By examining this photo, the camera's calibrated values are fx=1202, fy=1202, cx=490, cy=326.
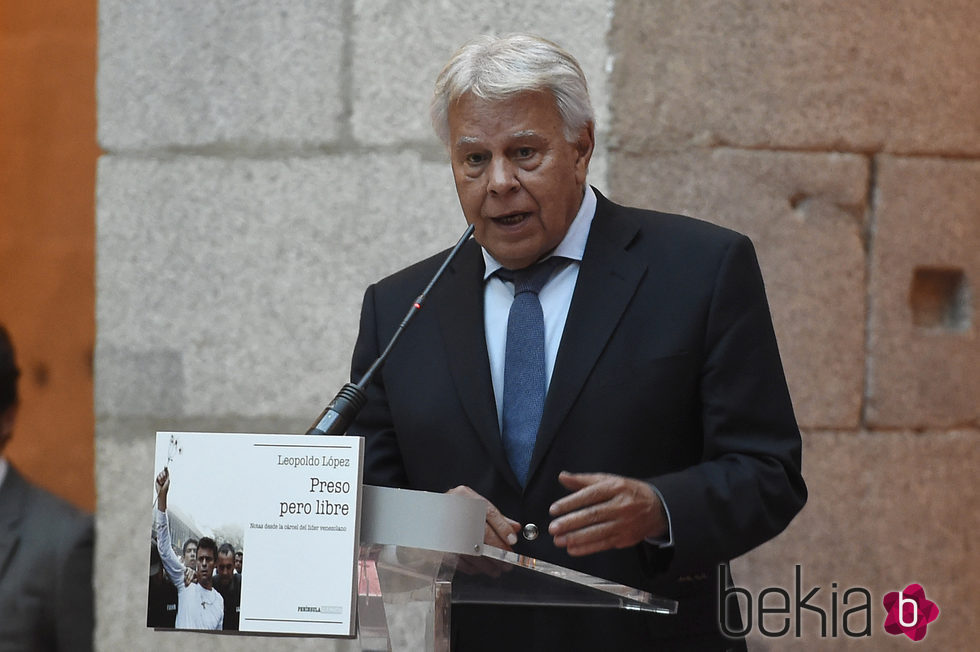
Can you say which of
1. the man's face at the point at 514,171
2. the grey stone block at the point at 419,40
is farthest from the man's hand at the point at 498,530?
the grey stone block at the point at 419,40

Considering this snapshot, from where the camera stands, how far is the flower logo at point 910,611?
3.10m

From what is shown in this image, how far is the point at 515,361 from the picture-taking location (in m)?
2.07

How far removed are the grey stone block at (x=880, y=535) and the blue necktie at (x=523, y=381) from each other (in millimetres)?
1247

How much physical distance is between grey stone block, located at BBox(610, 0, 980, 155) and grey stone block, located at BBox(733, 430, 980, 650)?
0.81m

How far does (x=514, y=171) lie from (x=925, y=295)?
5.18 ft

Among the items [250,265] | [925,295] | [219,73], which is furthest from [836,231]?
[219,73]

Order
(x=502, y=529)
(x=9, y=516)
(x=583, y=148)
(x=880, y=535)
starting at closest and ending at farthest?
(x=502, y=529)
(x=583, y=148)
(x=9, y=516)
(x=880, y=535)

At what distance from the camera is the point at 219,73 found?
3262mm

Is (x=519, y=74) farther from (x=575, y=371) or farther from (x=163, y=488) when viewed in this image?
(x=163, y=488)

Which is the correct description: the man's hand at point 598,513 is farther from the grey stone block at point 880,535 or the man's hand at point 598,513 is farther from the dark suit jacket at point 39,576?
the dark suit jacket at point 39,576

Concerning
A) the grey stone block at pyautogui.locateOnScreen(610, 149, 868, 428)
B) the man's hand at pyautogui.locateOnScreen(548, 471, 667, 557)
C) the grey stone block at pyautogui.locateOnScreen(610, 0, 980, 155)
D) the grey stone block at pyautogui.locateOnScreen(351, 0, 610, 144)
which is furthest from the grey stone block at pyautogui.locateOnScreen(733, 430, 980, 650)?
the man's hand at pyautogui.locateOnScreen(548, 471, 667, 557)

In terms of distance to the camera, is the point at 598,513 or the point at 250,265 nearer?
the point at 598,513

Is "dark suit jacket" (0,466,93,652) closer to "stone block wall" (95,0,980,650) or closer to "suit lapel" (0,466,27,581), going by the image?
"suit lapel" (0,466,27,581)

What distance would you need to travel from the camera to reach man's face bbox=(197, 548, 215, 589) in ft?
5.01
